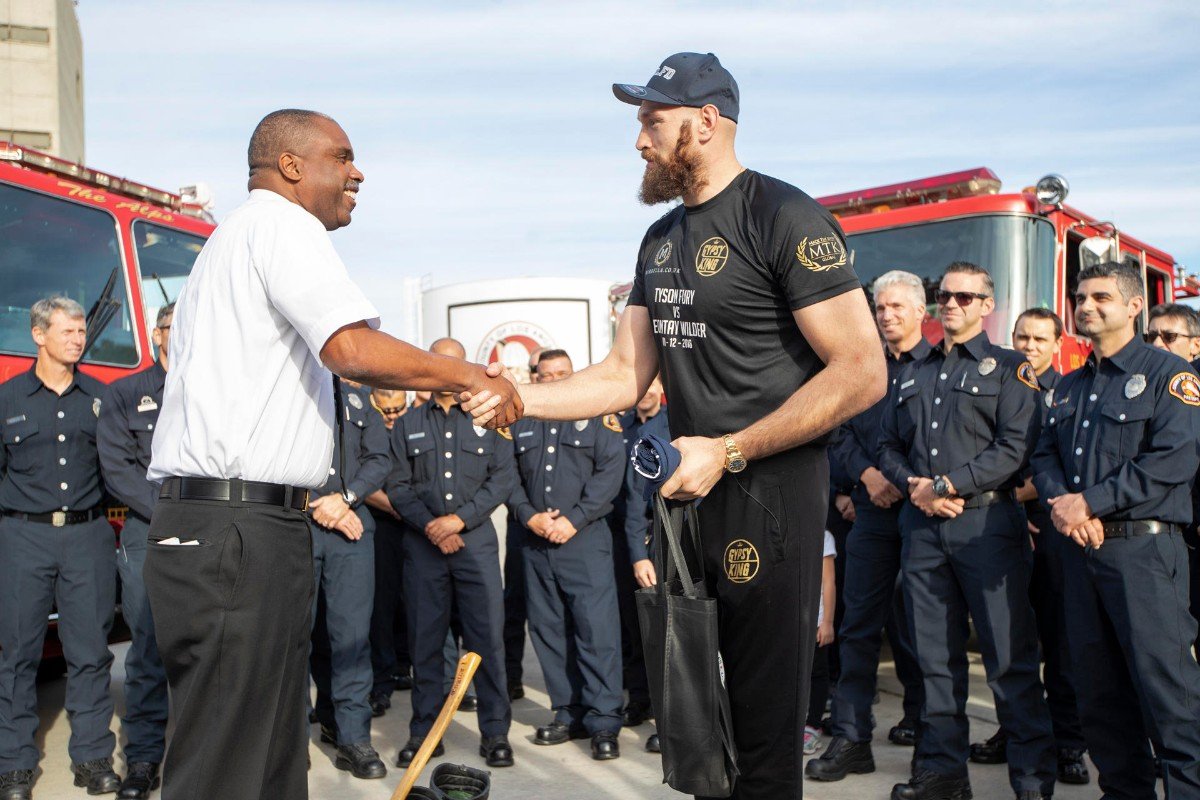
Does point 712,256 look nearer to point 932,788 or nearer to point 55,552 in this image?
point 932,788

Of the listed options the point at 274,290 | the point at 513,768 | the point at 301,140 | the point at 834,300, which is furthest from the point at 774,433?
the point at 513,768

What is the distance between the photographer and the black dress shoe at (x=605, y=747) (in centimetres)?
605

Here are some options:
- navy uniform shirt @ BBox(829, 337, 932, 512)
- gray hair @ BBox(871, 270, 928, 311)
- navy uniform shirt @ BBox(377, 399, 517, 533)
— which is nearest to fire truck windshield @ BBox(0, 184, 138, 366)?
navy uniform shirt @ BBox(377, 399, 517, 533)

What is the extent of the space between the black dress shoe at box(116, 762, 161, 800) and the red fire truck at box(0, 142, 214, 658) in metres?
1.09

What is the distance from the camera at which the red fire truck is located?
6.20 m

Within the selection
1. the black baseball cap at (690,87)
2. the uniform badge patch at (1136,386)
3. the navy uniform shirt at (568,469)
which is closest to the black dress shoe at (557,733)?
the navy uniform shirt at (568,469)

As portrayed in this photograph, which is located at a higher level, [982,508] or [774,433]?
[774,433]

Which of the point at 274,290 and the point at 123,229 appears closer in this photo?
the point at 274,290

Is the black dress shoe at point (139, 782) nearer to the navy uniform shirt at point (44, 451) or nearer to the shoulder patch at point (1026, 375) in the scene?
the navy uniform shirt at point (44, 451)

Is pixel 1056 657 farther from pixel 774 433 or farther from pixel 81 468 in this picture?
pixel 81 468

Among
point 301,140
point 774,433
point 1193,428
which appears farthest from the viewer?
point 1193,428

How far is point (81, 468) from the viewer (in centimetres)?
574

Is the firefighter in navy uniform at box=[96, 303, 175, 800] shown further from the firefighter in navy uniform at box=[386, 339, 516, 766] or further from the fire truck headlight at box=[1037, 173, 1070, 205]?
the fire truck headlight at box=[1037, 173, 1070, 205]

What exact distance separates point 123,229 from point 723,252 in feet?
17.2
